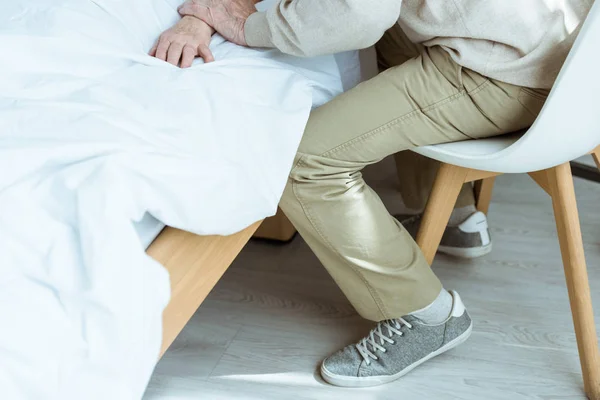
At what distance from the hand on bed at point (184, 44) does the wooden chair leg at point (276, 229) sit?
62cm

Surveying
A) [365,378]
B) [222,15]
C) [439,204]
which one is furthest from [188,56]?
[365,378]

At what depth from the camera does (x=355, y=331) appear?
4.89ft

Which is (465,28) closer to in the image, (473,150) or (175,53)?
(473,150)

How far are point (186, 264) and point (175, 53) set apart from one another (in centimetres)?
34

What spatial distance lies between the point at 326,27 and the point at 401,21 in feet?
0.50

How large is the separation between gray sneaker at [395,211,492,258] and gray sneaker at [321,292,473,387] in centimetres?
34

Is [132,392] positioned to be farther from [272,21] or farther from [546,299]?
[546,299]

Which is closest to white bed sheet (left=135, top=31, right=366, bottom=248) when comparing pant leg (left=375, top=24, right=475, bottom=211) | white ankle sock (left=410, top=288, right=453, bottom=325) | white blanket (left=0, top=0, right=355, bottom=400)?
white blanket (left=0, top=0, right=355, bottom=400)

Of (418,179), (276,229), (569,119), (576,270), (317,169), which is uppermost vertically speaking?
(569,119)

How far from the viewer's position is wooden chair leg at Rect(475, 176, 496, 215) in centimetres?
177

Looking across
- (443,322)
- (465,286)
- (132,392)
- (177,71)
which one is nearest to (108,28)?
(177,71)

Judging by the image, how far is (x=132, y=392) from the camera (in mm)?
822

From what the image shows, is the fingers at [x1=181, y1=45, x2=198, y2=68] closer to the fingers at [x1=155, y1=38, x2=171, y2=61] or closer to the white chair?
the fingers at [x1=155, y1=38, x2=171, y2=61]

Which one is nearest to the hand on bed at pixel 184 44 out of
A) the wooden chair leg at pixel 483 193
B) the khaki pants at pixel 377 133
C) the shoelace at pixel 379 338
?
the khaki pants at pixel 377 133
